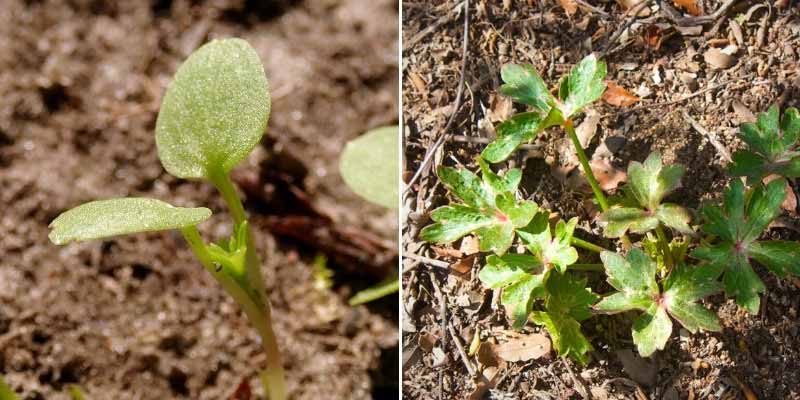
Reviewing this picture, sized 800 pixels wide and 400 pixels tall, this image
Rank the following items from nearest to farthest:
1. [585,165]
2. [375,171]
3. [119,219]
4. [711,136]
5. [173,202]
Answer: [119,219] → [585,165] → [711,136] → [375,171] → [173,202]

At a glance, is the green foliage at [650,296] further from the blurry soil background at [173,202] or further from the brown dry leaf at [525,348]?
the blurry soil background at [173,202]

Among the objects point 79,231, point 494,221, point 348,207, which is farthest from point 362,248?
point 79,231

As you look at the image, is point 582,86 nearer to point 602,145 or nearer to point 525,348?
point 602,145

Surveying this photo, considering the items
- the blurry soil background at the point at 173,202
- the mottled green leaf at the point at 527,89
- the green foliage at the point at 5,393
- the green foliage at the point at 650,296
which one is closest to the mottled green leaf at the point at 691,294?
the green foliage at the point at 650,296

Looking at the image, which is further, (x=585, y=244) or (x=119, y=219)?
(x=585, y=244)

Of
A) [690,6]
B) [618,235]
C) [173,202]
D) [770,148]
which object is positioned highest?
[690,6]

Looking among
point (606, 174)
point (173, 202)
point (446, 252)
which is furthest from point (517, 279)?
point (173, 202)
